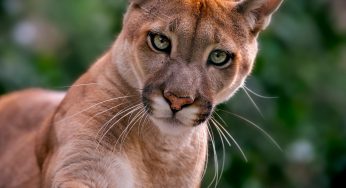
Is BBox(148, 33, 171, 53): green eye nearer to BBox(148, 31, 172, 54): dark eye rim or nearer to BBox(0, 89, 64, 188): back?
BBox(148, 31, 172, 54): dark eye rim

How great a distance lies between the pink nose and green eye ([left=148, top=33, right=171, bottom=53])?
0.26 m

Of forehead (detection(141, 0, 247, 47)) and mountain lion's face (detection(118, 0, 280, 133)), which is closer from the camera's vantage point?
mountain lion's face (detection(118, 0, 280, 133))

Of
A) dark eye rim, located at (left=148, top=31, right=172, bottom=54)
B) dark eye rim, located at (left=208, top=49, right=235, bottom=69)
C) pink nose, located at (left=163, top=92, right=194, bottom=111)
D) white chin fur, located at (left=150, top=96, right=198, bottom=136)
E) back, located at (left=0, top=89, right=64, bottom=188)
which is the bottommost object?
back, located at (left=0, top=89, right=64, bottom=188)

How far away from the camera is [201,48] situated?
4.77 m

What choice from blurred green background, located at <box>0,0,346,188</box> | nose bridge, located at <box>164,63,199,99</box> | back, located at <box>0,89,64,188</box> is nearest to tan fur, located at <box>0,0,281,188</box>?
nose bridge, located at <box>164,63,199,99</box>

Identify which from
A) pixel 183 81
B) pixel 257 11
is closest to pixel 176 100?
pixel 183 81

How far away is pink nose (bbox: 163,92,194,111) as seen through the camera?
15.1 ft

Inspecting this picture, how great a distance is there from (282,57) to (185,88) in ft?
12.7

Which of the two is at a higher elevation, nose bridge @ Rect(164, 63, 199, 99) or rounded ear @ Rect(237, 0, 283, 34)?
rounded ear @ Rect(237, 0, 283, 34)

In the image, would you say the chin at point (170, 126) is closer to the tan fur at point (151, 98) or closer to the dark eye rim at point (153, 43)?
the tan fur at point (151, 98)

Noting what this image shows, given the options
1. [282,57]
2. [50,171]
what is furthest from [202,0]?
A: [282,57]

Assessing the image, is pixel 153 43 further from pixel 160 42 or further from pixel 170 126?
pixel 170 126

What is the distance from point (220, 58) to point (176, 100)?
1.23 ft

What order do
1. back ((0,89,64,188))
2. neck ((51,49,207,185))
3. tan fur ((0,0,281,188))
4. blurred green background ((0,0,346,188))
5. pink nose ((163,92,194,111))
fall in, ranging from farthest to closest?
blurred green background ((0,0,346,188)), back ((0,89,64,188)), neck ((51,49,207,185)), tan fur ((0,0,281,188)), pink nose ((163,92,194,111))
